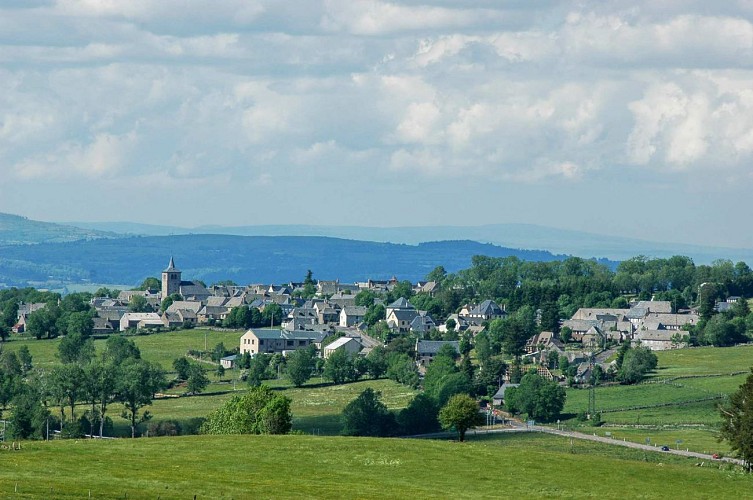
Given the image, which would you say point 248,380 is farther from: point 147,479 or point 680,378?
point 147,479

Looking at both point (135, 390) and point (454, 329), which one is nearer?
point (135, 390)

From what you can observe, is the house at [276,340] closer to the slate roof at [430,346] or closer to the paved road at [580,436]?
the slate roof at [430,346]

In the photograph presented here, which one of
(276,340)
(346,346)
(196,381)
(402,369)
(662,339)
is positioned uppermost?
(662,339)

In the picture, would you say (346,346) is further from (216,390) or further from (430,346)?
(216,390)

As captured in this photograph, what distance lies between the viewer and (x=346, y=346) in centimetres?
16425

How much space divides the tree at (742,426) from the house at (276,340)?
9344 cm

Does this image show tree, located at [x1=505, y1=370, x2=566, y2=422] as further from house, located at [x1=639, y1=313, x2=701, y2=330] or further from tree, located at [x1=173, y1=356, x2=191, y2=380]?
house, located at [x1=639, y1=313, x2=701, y2=330]

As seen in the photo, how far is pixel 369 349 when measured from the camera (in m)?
165

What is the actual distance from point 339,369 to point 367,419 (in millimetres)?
39128

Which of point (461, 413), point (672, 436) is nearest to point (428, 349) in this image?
point (672, 436)

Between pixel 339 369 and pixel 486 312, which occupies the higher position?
pixel 486 312

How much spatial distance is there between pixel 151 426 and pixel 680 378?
174ft

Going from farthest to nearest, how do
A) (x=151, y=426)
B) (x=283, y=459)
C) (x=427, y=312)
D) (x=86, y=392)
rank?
(x=427, y=312) → (x=86, y=392) → (x=151, y=426) → (x=283, y=459)

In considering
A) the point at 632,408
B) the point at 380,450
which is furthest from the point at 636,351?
the point at 380,450
